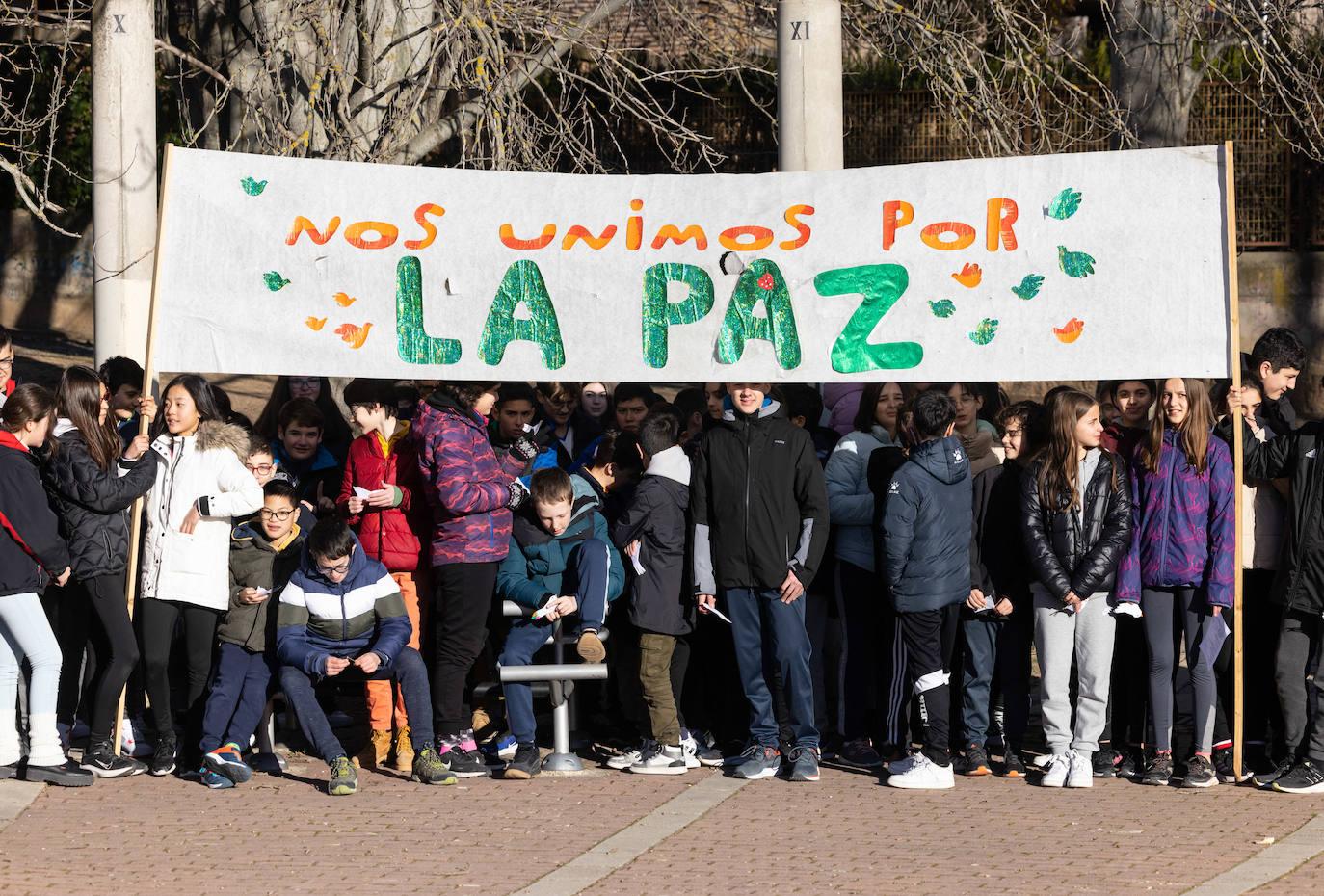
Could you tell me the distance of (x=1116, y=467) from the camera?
22.4 feet

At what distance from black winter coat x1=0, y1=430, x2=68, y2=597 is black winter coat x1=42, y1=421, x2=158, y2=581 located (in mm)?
97

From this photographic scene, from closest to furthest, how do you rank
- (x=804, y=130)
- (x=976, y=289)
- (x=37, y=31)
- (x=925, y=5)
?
(x=976, y=289) → (x=804, y=130) → (x=37, y=31) → (x=925, y=5)

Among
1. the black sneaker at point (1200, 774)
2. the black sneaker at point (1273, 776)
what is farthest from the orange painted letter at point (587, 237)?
the black sneaker at point (1273, 776)

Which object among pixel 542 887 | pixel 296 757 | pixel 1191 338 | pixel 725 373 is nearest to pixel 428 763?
pixel 296 757

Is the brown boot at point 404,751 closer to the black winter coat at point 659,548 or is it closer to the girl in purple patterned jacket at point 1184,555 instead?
the black winter coat at point 659,548

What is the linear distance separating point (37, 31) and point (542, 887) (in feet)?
29.0

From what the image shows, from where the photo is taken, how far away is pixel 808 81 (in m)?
9.31

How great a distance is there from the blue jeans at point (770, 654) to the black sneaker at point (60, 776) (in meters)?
2.80

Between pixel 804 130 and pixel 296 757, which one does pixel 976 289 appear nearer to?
pixel 804 130

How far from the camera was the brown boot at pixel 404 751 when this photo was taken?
7.14 metres

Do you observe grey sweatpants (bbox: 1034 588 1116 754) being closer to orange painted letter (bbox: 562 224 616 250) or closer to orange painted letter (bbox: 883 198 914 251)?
orange painted letter (bbox: 883 198 914 251)

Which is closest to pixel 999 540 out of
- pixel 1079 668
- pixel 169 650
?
pixel 1079 668

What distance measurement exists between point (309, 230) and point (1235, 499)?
4216mm

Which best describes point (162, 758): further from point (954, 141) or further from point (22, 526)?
point (954, 141)
